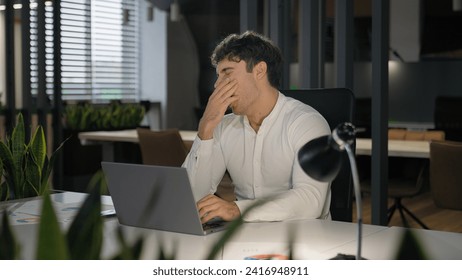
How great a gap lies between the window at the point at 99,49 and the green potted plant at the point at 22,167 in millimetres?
5252

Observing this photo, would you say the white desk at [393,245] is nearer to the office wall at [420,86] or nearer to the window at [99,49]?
the office wall at [420,86]

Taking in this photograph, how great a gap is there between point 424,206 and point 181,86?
4132 millimetres

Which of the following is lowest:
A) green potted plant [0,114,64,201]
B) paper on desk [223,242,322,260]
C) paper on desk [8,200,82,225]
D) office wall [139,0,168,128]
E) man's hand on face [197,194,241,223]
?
paper on desk [223,242,322,260]

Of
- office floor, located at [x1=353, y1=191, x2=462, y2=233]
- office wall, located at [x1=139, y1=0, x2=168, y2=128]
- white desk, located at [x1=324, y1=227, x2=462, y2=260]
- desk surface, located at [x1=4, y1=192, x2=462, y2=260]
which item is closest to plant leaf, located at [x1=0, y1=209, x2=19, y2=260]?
desk surface, located at [x1=4, y1=192, x2=462, y2=260]

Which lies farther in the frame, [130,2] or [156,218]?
[130,2]

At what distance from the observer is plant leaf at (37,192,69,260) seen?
705 mm

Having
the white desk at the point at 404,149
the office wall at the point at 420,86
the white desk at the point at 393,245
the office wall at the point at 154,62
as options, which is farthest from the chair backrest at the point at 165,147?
the office wall at the point at 154,62

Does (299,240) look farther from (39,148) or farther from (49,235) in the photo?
(39,148)

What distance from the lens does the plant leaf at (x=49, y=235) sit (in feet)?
2.31

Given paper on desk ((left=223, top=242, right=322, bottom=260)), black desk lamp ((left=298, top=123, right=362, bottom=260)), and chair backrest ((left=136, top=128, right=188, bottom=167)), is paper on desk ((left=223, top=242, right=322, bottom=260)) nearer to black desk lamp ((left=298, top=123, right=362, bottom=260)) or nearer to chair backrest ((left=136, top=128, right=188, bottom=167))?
black desk lamp ((left=298, top=123, right=362, bottom=260))

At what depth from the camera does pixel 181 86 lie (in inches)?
364

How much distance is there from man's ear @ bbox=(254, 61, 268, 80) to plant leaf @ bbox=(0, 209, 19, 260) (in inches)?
62.4

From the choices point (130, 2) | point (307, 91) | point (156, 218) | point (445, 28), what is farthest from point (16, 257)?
point (130, 2)
